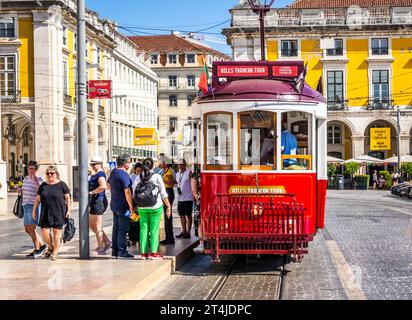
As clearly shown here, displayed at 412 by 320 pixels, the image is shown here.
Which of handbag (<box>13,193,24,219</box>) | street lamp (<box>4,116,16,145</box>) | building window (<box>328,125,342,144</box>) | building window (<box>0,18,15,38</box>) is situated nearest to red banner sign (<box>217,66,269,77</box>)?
handbag (<box>13,193,24,219</box>)

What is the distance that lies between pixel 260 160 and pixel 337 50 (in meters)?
54.4

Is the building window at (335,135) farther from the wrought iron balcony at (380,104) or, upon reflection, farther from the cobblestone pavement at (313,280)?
the cobblestone pavement at (313,280)

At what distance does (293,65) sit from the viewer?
12148 mm

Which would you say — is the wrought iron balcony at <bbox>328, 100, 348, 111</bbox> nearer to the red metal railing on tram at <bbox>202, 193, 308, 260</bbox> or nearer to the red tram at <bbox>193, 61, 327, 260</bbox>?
the red tram at <bbox>193, 61, 327, 260</bbox>

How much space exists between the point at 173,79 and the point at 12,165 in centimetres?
4847

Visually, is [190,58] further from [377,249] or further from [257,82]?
[257,82]

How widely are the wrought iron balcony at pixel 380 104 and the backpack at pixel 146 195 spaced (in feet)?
175

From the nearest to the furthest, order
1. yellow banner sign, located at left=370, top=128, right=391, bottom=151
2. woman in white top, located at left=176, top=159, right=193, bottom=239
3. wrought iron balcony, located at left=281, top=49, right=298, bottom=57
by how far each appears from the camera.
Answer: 1. woman in white top, located at left=176, top=159, right=193, bottom=239
2. yellow banner sign, located at left=370, top=128, right=391, bottom=151
3. wrought iron balcony, located at left=281, top=49, right=298, bottom=57

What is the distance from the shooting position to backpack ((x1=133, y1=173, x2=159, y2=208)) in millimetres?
11742

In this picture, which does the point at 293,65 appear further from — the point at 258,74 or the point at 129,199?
the point at 129,199

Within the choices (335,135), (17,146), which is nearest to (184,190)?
(17,146)

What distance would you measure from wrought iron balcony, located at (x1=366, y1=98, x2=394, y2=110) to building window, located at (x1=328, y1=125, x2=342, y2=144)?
136 inches

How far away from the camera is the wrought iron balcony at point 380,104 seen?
206 ft

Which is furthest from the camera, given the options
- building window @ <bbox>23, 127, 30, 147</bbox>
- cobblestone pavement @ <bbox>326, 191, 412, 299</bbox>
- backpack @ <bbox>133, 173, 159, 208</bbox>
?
building window @ <bbox>23, 127, 30, 147</bbox>
